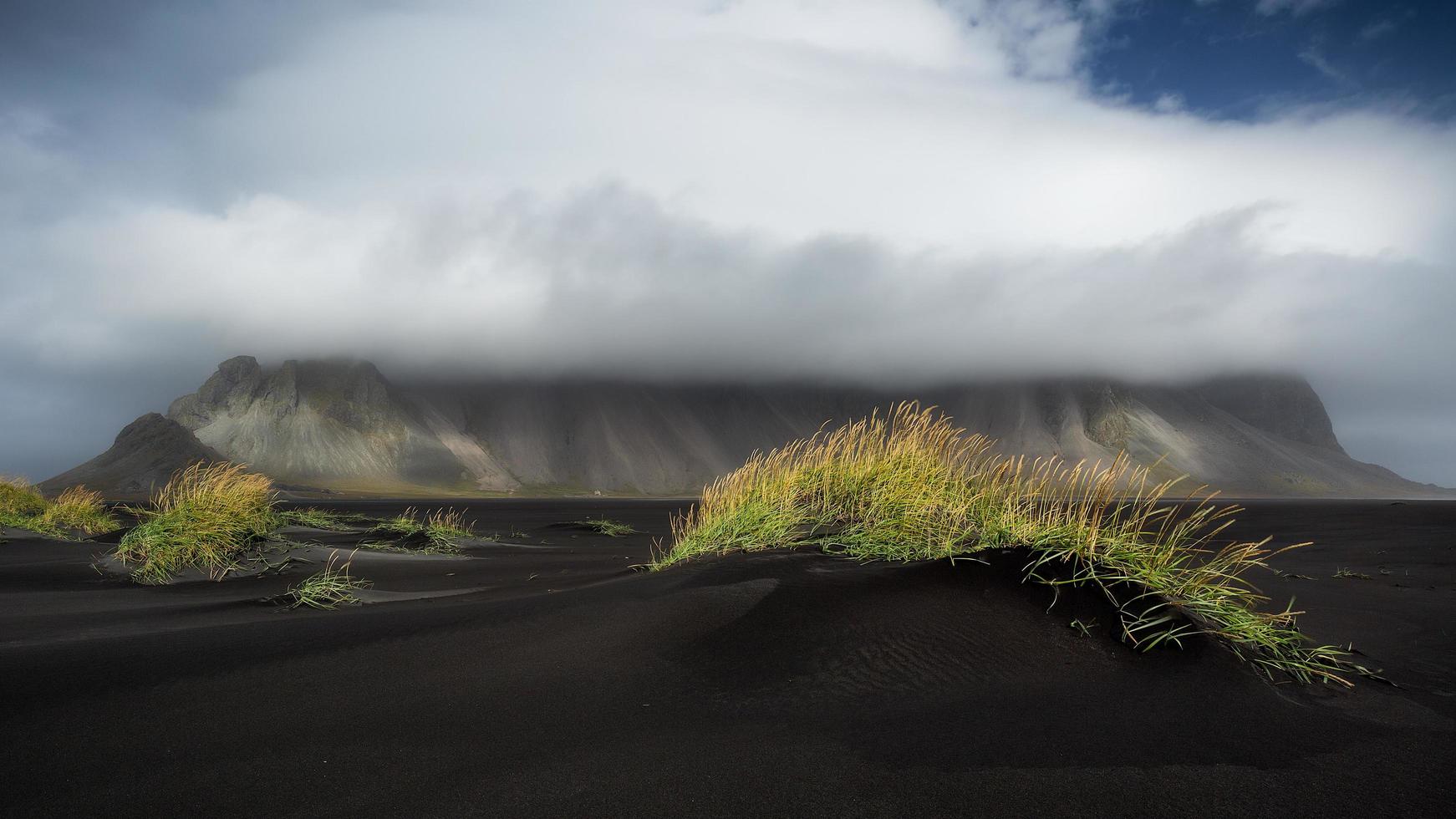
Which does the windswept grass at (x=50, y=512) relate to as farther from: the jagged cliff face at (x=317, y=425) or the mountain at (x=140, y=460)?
the jagged cliff face at (x=317, y=425)

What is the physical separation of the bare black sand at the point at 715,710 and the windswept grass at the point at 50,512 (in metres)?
15.5

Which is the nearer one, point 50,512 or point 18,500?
point 50,512

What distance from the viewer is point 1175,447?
192500mm

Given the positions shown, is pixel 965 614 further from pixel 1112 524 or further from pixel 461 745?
pixel 461 745

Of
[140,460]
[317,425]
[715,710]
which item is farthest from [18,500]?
[317,425]

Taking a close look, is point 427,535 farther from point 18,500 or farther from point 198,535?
point 18,500

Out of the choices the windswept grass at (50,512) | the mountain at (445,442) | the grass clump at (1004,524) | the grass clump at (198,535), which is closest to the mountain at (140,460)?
the mountain at (445,442)

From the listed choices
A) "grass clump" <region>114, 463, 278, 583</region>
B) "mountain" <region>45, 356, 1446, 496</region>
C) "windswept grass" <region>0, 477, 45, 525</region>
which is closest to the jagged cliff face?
"mountain" <region>45, 356, 1446, 496</region>

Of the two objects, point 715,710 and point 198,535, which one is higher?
point 198,535

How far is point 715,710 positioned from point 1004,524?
3.82m

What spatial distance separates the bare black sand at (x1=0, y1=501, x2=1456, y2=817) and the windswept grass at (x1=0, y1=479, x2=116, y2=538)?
50.8 ft

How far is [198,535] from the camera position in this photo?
11.0 m

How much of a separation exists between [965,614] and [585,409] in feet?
640

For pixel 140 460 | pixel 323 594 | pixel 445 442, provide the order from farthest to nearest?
pixel 445 442 → pixel 140 460 → pixel 323 594
